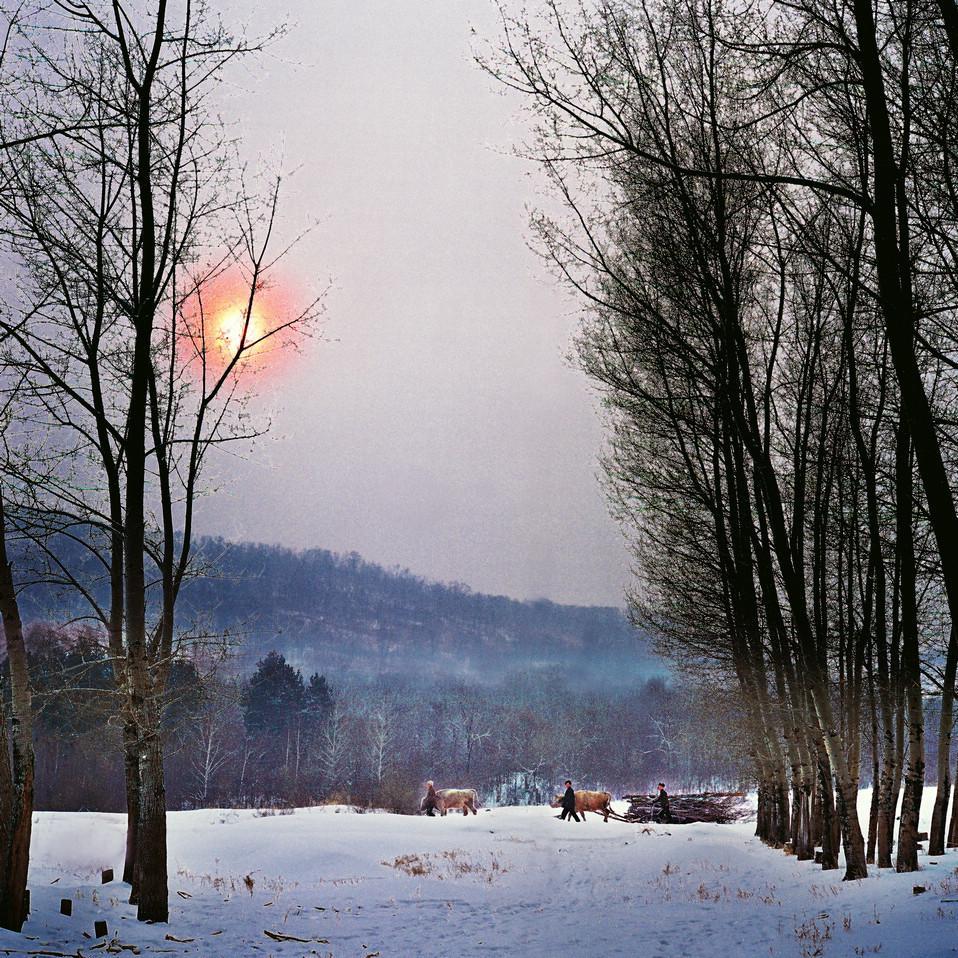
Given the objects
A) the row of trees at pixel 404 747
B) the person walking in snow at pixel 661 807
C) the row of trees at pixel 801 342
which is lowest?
the row of trees at pixel 404 747

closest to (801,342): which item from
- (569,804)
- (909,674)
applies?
(909,674)

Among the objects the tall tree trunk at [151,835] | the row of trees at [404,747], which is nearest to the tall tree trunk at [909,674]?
the tall tree trunk at [151,835]

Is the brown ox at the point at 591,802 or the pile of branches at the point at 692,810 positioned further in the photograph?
the pile of branches at the point at 692,810

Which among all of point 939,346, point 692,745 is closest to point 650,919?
point 939,346

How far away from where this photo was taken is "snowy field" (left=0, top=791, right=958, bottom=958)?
7809mm

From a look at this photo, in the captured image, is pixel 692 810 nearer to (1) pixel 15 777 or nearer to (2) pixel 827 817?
(2) pixel 827 817

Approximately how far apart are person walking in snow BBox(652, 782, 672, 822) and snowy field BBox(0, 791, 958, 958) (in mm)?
9749

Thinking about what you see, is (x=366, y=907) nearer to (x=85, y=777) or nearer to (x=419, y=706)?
(x=85, y=777)

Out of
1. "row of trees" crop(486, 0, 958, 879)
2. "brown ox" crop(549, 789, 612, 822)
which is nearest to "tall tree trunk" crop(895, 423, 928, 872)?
"row of trees" crop(486, 0, 958, 879)

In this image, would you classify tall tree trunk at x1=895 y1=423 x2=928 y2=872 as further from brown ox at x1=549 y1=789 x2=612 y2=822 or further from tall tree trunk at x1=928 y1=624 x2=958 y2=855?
brown ox at x1=549 y1=789 x2=612 y2=822

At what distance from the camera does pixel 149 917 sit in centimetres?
893

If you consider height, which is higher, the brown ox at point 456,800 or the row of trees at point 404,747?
the brown ox at point 456,800

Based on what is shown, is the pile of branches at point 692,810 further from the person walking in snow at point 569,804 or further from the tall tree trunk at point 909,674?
the tall tree trunk at point 909,674

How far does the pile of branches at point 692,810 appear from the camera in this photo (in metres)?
31.3
